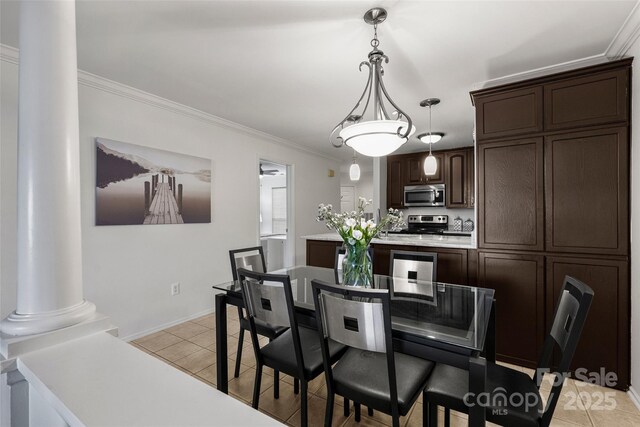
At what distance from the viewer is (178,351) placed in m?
2.62

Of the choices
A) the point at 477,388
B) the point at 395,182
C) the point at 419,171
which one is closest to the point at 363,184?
the point at 395,182

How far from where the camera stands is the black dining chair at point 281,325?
1510 mm

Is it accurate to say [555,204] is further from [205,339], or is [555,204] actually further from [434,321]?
[205,339]

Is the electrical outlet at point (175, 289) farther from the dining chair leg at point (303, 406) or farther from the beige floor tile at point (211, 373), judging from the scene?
the dining chair leg at point (303, 406)

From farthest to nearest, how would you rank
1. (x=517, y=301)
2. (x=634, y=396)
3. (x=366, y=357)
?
(x=517, y=301)
(x=634, y=396)
(x=366, y=357)

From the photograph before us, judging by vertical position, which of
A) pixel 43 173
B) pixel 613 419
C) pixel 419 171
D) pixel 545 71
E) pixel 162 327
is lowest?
pixel 613 419

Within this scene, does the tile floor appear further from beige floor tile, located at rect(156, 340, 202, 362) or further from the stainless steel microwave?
the stainless steel microwave

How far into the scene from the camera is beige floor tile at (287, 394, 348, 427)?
1.76m

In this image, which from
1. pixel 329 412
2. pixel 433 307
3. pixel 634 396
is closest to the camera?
pixel 329 412

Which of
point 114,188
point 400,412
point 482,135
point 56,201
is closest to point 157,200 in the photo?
point 114,188

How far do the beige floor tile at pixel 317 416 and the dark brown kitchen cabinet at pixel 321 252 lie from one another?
1.83 meters

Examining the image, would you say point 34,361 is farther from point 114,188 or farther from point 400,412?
point 114,188

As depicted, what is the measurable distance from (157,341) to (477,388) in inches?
109

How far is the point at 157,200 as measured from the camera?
2.96m
